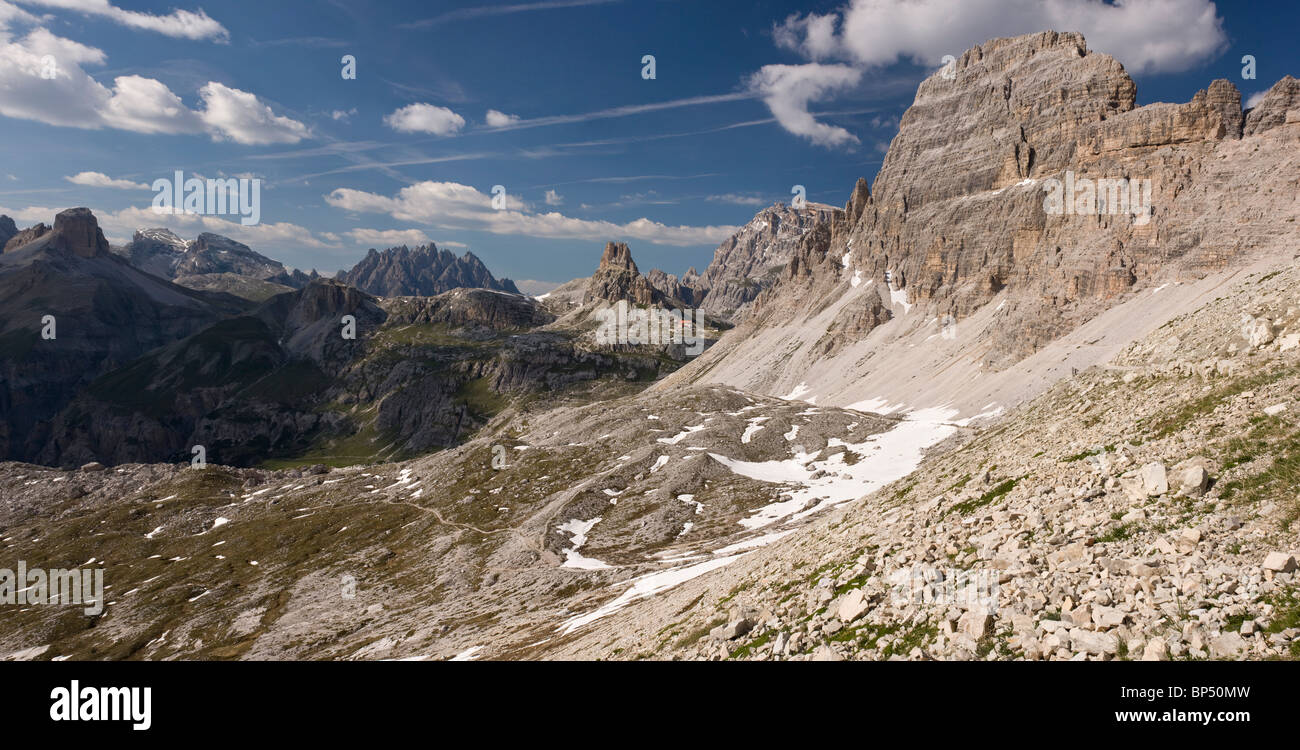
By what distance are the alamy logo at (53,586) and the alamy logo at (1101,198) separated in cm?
26749

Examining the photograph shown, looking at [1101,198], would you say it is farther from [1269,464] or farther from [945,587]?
[945,587]

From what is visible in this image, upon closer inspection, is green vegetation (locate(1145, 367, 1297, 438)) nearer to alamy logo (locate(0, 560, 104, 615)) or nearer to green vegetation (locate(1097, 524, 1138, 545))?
green vegetation (locate(1097, 524, 1138, 545))

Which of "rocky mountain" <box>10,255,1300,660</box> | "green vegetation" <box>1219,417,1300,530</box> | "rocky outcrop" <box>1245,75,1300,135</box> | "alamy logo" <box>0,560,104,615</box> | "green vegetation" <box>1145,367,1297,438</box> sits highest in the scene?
"rocky outcrop" <box>1245,75,1300,135</box>

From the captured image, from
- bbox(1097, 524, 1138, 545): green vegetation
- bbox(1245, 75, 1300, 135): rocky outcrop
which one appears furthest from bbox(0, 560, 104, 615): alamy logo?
bbox(1245, 75, 1300, 135): rocky outcrop

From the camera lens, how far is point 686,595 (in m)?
38.8
